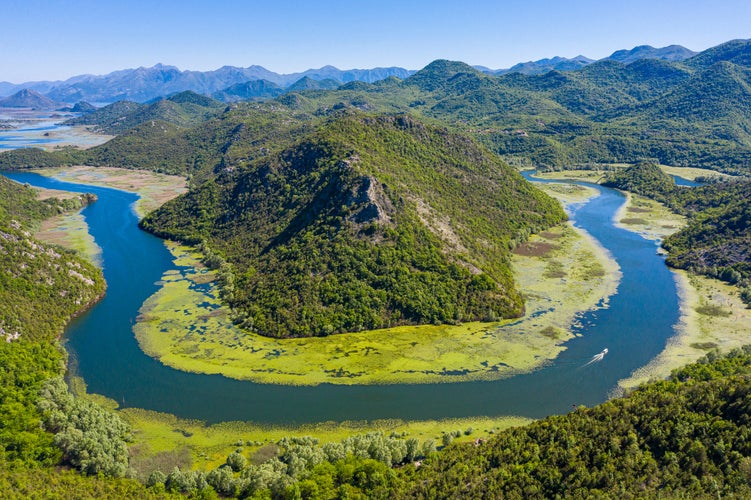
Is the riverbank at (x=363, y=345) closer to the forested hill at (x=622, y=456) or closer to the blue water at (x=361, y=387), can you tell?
the blue water at (x=361, y=387)

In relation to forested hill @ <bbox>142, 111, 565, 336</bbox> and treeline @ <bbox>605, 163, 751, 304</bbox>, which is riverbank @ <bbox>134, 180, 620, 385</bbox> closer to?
forested hill @ <bbox>142, 111, 565, 336</bbox>

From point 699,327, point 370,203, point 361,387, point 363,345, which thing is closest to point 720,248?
point 699,327

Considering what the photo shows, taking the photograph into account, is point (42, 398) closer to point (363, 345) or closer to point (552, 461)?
point (363, 345)

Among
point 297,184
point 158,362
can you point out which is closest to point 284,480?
point 158,362

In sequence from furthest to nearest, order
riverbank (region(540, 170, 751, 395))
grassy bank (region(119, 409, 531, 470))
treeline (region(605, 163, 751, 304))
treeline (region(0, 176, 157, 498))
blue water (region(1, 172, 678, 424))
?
treeline (region(605, 163, 751, 304)) → riverbank (region(540, 170, 751, 395)) → blue water (region(1, 172, 678, 424)) → grassy bank (region(119, 409, 531, 470)) → treeline (region(0, 176, 157, 498))

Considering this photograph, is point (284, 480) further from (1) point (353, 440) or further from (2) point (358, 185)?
(2) point (358, 185)

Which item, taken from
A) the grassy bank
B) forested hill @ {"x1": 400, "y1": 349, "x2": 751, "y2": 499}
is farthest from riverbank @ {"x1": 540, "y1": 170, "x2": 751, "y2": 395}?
the grassy bank

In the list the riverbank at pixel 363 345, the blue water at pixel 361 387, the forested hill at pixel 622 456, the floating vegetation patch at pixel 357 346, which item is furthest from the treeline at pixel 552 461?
the riverbank at pixel 363 345
